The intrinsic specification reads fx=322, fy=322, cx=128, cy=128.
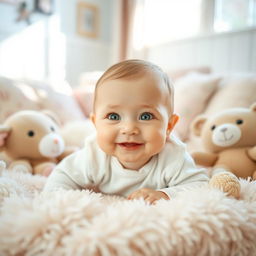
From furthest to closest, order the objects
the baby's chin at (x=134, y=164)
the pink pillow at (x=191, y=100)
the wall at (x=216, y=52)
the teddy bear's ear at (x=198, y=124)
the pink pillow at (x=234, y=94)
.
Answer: the wall at (x=216, y=52) < the pink pillow at (x=191, y=100) < the pink pillow at (x=234, y=94) < the teddy bear's ear at (x=198, y=124) < the baby's chin at (x=134, y=164)

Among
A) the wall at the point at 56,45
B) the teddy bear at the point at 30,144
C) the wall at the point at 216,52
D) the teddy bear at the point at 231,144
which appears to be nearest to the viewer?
Result: the teddy bear at the point at 231,144

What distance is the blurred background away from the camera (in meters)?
2.85

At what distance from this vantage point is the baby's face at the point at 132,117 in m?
0.81

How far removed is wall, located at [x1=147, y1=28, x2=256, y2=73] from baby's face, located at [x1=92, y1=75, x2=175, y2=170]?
1706mm

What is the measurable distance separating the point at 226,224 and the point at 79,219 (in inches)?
11.5

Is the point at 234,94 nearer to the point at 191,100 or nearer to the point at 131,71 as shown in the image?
the point at 191,100

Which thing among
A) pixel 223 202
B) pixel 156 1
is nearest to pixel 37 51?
pixel 156 1

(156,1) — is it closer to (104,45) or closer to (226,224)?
(104,45)

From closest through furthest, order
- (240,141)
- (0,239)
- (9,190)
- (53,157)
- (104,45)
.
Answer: (0,239) < (9,190) < (240,141) < (53,157) < (104,45)

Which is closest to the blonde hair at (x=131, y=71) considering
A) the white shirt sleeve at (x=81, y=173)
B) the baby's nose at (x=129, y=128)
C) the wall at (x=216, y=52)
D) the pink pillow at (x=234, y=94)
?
the baby's nose at (x=129, y=128)

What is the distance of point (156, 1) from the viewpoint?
141 inches

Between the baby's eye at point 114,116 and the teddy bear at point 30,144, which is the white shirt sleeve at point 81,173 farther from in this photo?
the teddy bear at point 30,144

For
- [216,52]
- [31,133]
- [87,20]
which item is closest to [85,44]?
[87,20]

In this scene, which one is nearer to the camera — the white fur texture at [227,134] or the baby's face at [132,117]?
the baby's face at [132,117]
